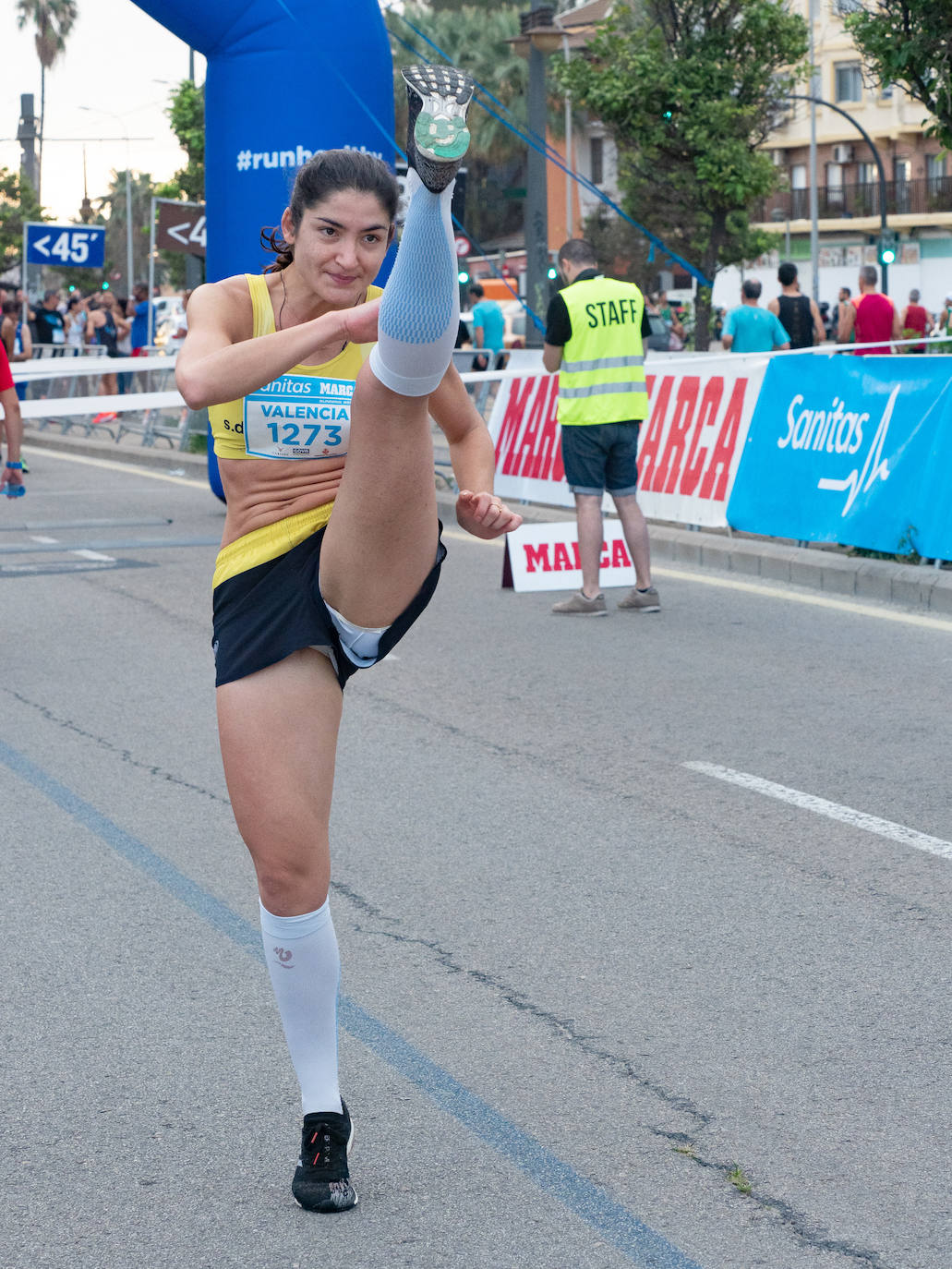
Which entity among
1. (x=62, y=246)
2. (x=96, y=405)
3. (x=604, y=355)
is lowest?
(x=96, y=405)

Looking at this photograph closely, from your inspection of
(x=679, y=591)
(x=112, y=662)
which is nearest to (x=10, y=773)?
(x=112, y=662)

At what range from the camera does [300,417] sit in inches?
127

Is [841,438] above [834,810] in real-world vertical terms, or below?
above

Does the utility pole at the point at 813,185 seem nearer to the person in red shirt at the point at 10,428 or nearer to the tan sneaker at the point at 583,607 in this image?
the tan sneaker at the point at 583,607

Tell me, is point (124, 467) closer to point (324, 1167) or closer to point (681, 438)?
point (681, 438)

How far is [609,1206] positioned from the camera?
3203 millimetres

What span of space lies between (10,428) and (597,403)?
314cm

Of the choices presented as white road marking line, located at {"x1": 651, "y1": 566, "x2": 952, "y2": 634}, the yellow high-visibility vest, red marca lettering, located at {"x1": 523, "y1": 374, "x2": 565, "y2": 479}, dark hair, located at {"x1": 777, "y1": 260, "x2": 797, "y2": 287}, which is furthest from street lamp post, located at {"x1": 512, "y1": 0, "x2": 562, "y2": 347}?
the yellow high-visibility vest

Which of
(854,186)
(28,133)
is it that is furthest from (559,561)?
(854,186)

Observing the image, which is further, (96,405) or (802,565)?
(96,405)

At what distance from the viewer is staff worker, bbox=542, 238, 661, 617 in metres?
9.92

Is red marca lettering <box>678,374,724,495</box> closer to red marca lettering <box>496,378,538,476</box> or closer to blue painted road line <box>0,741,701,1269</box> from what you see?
red marca lettering <box>496,378,538,476</box>

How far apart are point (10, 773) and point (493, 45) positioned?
65842 mm

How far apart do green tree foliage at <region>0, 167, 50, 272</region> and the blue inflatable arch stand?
6342 cm
